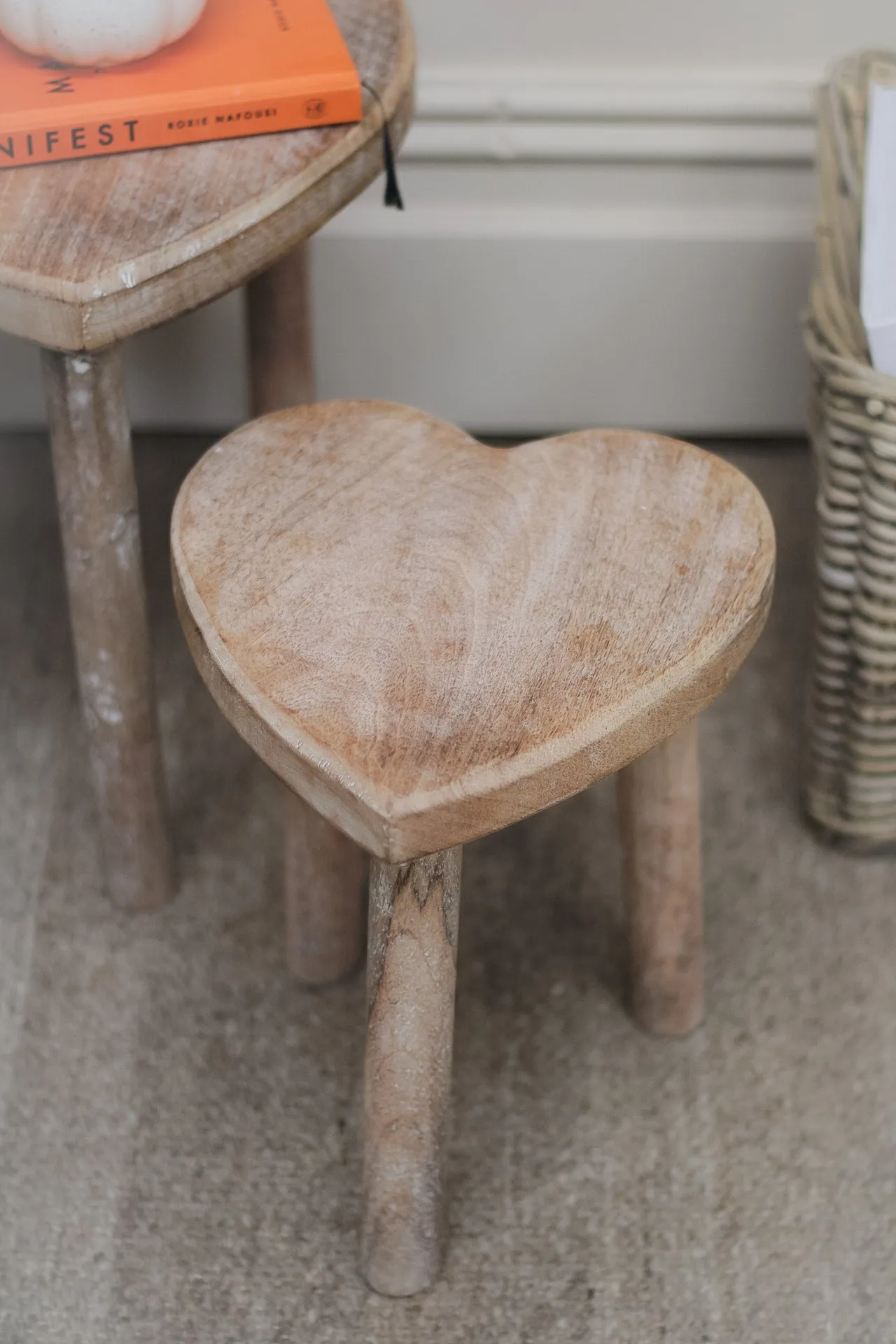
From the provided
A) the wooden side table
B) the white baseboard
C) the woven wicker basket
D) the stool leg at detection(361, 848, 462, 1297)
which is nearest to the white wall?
the white baseboard

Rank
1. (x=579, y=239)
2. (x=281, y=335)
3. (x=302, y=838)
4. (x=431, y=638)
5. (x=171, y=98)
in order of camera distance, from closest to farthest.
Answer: (x=431, y=638), (x=171, y=98), (x=302, y=838), (x=281, y=335), (x=579, y=239)

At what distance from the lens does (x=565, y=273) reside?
1.20 meters

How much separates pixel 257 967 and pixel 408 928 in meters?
0.30

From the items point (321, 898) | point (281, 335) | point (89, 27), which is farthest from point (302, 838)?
point (89, 27)

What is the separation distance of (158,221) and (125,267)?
0.13ft

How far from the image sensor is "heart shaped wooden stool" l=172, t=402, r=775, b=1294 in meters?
0.58

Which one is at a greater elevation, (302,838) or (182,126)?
(182,126)

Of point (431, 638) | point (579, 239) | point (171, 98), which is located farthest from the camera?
point (579, 239)

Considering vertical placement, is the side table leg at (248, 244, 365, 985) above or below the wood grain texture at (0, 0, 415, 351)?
below

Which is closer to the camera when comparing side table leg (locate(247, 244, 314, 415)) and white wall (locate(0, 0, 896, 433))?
side table leg (locate(247, 244, 314, 415))

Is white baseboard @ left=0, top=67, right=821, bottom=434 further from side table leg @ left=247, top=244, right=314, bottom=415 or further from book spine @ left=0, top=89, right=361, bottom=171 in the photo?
book spine @ left=0, top=89, right=361, bottom=171

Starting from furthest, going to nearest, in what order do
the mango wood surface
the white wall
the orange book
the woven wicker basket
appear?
the white wall
the woven wicker basket
the orange book
the mango wood surface

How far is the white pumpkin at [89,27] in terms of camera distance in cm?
71

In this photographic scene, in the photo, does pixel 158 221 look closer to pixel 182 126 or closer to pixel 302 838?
pixel 182 126
